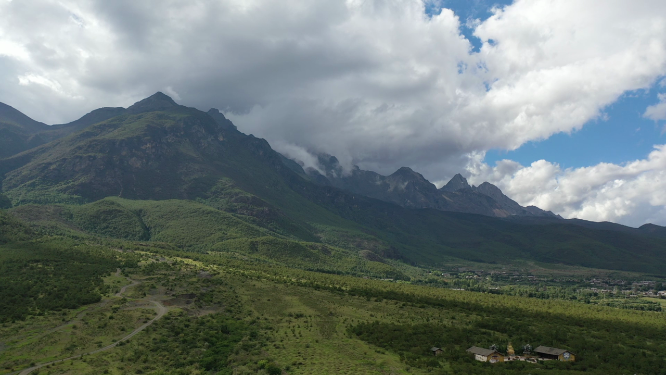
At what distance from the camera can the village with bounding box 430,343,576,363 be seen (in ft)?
209

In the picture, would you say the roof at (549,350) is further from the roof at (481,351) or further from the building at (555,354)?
the roof at (481,351)

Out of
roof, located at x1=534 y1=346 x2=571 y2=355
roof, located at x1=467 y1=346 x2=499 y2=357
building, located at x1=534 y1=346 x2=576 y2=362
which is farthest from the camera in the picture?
roof, located at x1=534 y1=346 x2=571 y2=355

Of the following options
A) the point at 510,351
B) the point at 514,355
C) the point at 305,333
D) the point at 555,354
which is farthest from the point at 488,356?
the point at 305,333

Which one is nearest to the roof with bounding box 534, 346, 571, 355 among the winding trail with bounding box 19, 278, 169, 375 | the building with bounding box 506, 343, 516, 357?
the building with bounding box 506, 343, 516, 357

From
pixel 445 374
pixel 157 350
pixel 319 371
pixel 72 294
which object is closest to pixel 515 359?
pixel 445 374

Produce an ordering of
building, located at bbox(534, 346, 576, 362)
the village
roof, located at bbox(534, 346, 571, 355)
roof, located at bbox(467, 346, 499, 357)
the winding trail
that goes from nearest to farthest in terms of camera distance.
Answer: the winding trail → the village → roof, located at bbox(467, 346, 499, 357) → building, located at bbox(534, 346, 576, 362) → roof, located at bbox(534, 346, 571, 355)

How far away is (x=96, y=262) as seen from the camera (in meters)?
118

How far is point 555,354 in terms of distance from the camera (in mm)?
65500

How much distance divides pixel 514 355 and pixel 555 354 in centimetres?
655

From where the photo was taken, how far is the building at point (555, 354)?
215 feet

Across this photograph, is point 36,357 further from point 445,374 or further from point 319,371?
point 445,374

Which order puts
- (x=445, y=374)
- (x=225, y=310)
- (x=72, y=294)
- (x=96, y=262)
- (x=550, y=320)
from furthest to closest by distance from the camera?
(x=96, y=262)
(x=550, y=320)
(x=225, y=310)
(x=72, y=294)
(x=445, y=374)

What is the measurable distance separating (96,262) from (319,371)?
93407 mm

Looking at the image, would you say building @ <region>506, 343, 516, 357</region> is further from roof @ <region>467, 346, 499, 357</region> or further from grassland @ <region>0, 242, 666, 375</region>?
grassland @ <region>0, 242, 666, 375</region>
